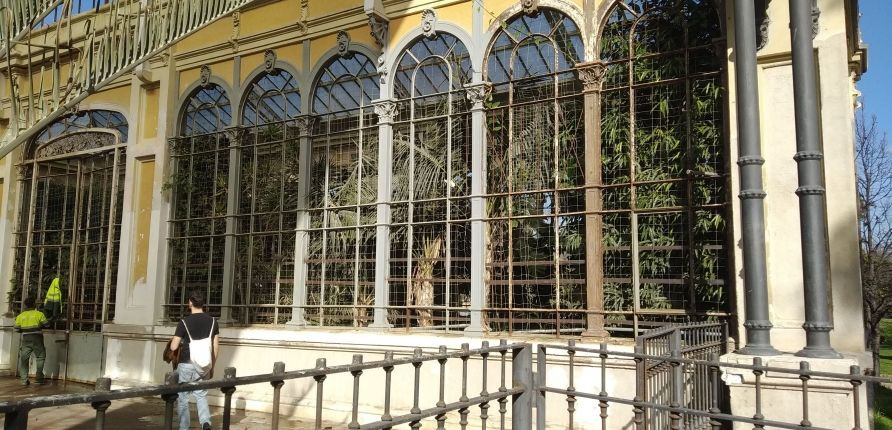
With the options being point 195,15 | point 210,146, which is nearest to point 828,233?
point 195,15

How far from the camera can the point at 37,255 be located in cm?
1373

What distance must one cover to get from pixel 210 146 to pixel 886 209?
18.9m

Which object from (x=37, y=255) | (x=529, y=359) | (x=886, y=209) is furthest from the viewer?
(x=886, y=209)

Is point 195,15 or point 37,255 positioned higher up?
point 195,15

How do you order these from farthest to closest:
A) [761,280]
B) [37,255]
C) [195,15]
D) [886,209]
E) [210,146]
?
[886,209] < [37,255] < [210,146] < [195,15] < [761,280]

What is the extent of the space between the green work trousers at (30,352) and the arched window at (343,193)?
20.3 ft

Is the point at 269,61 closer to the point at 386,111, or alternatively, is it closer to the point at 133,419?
the point at 386,111

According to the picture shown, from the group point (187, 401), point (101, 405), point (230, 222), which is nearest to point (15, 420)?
point (101, 405)

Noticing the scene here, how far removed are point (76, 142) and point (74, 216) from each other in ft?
5.25

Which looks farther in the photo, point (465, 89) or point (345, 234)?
point (345, 234)

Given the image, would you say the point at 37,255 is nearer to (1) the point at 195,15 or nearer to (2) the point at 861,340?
(1) the point at 195,15

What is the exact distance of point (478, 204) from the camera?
838cm

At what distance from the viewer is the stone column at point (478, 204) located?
822 centimetres

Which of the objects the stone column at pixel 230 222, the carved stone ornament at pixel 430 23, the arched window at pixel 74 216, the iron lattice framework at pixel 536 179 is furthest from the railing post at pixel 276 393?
the arched window at pixel 74 216
